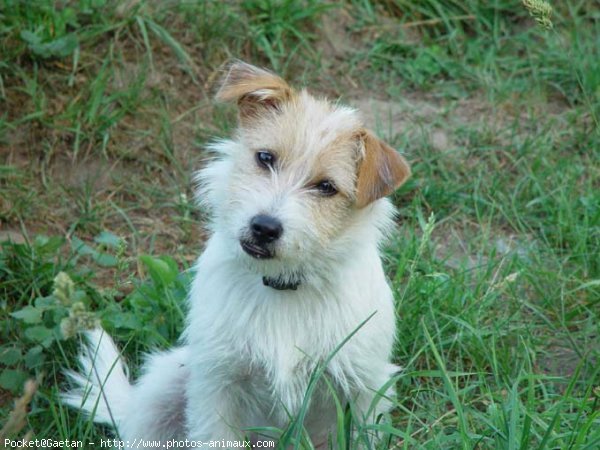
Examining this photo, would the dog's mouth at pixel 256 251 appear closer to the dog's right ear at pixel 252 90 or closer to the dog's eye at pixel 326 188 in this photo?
the dog's eye at pixel 326 188

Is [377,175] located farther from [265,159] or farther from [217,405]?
[217,405]

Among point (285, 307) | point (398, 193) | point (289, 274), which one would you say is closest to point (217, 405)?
point (285, 307)

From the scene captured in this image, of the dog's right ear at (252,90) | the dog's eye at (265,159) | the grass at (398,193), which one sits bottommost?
the grass at (398,193)

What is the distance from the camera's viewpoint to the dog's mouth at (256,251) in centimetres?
315

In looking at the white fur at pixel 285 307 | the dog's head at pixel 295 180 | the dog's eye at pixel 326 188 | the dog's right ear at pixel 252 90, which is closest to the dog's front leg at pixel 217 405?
the white fur at pixel 285 307

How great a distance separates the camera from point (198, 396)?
137 inches

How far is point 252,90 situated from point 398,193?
2.19 m

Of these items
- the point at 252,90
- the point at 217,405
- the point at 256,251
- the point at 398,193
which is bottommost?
the point at 398,193

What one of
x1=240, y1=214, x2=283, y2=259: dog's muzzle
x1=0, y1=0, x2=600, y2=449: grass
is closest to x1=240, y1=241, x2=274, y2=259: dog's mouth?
x1=240, y1=214, x2=283, y2=259: dog's muzzle

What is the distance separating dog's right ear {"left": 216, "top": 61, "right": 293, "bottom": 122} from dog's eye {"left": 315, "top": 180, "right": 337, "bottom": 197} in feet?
1.30

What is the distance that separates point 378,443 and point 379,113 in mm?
3131

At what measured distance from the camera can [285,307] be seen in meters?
3.45

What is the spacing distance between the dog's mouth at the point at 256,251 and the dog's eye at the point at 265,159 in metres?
0.32

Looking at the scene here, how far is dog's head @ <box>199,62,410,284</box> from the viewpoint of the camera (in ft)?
Answer: 10.4
